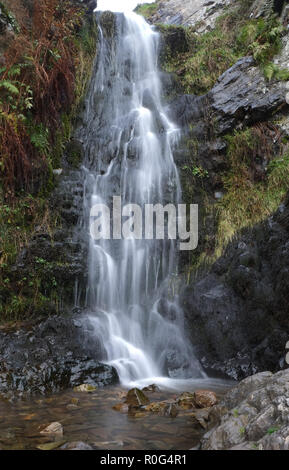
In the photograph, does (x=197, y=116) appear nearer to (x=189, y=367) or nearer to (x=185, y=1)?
(x=189, y=367)

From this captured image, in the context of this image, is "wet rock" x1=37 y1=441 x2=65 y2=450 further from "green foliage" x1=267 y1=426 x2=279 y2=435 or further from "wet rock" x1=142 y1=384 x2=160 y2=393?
"wet rock" x1=142 y1=384 x2=160 y2=393

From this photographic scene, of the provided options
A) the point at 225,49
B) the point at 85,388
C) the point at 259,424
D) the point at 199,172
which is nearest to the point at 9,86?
the point at 199,172

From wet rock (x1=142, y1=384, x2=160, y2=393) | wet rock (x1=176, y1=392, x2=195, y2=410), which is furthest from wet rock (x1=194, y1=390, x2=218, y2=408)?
wet rock (x1=142, y1=384, x2=160, y2=393)

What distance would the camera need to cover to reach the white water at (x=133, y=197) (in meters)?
5.70

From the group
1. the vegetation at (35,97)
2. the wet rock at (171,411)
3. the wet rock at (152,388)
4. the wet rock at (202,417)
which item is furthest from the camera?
the vegetation at (35,97)

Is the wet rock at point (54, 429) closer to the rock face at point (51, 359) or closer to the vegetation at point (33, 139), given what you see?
the rock face at point (51, 359)

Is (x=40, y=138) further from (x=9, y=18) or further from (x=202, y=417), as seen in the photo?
(x=202, y=417)

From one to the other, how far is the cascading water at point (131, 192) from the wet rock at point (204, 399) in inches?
52.5

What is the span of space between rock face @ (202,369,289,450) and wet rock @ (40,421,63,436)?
1.31 m

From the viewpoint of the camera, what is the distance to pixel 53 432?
3094 mm

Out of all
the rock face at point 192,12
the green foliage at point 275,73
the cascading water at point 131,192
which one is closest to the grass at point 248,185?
the cascading water at point 131,192

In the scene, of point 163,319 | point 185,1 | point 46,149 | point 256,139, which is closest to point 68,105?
point 46,149

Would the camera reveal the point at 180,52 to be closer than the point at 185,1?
Yes
